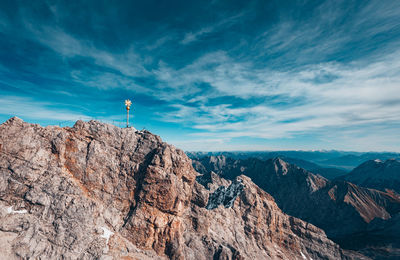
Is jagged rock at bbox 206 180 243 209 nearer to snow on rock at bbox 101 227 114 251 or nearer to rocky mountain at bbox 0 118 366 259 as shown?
rocky mountain at bbox 0 118 366 259

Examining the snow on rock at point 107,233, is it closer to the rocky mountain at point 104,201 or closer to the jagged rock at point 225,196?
the rocky mountain at point 104,201

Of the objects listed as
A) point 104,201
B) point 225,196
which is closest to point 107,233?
point 104,201

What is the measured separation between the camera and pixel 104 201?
2447 inches

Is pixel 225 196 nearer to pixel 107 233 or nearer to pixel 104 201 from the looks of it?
pixel 107 233

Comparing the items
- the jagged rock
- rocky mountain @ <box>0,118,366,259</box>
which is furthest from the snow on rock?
the jagged rock

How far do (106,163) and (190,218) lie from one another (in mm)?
39762

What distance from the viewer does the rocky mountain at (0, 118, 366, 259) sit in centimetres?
5034

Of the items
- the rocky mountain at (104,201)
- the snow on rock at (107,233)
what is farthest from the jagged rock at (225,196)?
the snow on rock at (107,233)

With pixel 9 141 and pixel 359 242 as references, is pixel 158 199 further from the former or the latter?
pixel 359 242

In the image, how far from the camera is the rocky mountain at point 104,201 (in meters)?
50.3

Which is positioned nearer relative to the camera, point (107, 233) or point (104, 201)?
point (107, 233)

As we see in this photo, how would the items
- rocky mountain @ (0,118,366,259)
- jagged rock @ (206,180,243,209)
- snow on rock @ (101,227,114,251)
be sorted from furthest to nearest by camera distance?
jagged rock @ (206,180,243,209)
snow on rock @ (101,227,114,251)
rocky mountain @ (0,118,366,259)

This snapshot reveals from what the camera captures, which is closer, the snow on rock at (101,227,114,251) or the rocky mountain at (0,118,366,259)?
the rocky mountain at (0,118,366,259)

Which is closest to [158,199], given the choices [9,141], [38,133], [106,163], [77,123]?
[106,163]
